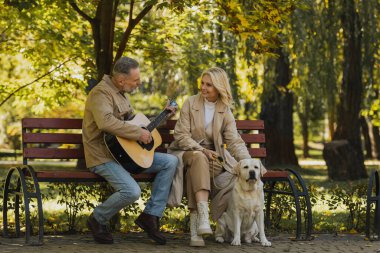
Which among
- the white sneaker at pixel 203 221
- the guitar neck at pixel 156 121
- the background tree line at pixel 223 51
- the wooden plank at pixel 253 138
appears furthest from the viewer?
the background tree line at pixel 223 51

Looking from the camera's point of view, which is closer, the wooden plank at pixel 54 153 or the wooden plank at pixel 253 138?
the wooden plank at pixel 54 153

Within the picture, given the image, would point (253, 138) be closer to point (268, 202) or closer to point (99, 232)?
point (268, 202)

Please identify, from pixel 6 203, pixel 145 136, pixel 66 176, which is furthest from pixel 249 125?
pixel 6 203

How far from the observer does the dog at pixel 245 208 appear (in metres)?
7.99

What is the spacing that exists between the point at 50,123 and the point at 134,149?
1143 millimetres

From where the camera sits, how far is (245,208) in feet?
26.5

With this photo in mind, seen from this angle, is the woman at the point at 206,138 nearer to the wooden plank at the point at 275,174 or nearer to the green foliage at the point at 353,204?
the wooden plank at the point at 275,174

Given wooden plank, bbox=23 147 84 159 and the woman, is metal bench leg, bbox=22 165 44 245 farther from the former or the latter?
the woman

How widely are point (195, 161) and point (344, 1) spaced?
10.3 m

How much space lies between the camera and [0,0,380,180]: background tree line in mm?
9766

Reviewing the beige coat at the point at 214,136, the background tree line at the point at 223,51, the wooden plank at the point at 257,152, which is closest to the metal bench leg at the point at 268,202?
the wooden plank at the point at 257,152

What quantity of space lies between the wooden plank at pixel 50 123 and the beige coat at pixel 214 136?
1001 millimetres

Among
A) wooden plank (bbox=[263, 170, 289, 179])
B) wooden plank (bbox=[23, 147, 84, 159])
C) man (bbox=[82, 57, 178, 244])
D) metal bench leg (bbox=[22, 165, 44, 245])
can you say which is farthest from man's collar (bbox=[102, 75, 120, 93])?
wooden plank (bbox=[263, 170, 289, 179])

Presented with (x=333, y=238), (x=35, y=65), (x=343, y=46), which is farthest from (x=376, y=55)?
(x=333, y=238)
